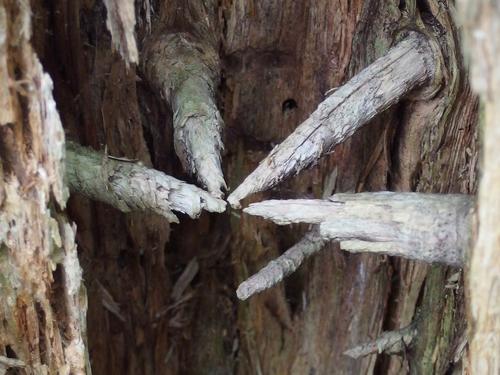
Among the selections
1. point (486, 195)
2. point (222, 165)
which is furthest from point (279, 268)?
point (486, 195)

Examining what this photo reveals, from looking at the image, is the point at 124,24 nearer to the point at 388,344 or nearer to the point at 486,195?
the point at 486,195

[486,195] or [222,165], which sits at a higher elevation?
[222,165]

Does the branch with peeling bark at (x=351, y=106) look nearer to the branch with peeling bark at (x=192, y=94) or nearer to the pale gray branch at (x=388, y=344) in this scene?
the branch with peeling bark at (x=192, y=94)

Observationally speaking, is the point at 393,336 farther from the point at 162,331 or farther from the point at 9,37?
the point at 9,37

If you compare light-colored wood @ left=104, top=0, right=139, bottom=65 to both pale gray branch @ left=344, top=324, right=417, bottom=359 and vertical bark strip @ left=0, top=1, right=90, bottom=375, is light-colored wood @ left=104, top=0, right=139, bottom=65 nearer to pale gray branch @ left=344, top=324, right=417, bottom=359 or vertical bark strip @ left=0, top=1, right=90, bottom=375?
vertical bark strip @ left=0, top=1, right=90, bottom=375

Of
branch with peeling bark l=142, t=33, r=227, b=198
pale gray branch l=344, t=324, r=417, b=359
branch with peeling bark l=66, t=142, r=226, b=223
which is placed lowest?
pale gray branch l=344, t=324, r=417, b=359

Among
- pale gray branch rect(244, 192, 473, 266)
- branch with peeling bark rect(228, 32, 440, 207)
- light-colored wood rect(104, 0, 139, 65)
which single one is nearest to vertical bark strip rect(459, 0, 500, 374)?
pale gray branch rect(244, 192, 473, 266)

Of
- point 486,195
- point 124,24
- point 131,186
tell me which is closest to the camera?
point 486,195
